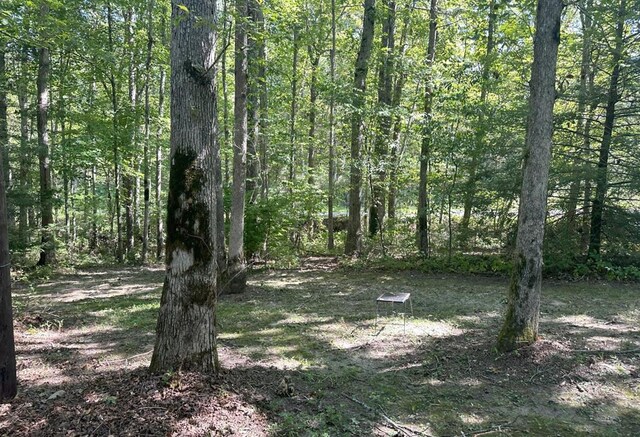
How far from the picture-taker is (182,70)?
11.3 ft

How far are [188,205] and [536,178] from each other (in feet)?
12.6

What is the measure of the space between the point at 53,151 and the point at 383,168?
33.6 feet

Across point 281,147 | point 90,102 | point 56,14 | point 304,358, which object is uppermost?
point 56,14

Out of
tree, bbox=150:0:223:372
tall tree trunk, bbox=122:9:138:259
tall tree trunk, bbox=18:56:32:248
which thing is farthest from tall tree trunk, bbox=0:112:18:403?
tall tree trunk, bbox=122:9:138:259

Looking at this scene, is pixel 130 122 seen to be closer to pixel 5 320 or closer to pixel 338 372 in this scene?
pixel 5 320

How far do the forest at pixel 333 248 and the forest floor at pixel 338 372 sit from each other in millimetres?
33

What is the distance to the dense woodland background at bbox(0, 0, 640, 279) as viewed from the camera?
360 inches

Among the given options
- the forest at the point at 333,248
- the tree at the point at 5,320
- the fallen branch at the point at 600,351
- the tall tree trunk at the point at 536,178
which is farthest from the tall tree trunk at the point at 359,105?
the tree at the point at 5,320

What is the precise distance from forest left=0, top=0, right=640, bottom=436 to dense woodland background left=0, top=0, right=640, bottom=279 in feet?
0.27

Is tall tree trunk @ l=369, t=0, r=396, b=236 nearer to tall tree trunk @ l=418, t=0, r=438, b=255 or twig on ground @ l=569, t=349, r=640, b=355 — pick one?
tall tree trunk @ l=418, t=0, r=438, b=255

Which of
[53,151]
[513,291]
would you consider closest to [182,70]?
[513,291]

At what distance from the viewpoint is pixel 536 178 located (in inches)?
183

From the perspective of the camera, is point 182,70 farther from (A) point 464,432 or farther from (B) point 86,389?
(A) point 464,432

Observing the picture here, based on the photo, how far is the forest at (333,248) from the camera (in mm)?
3455
